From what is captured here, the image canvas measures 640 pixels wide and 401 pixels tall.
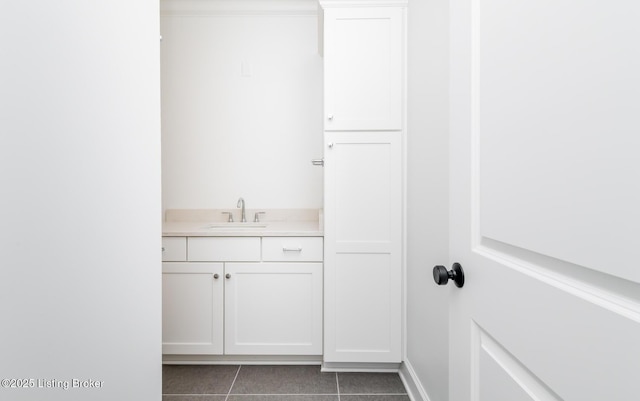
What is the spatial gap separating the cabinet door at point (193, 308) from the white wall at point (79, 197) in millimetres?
1012

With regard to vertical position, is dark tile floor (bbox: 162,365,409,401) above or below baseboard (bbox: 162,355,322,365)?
below

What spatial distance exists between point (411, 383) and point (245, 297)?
107 cm

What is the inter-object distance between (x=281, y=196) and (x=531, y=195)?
2.14m

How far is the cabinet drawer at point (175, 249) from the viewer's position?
2.06 meters

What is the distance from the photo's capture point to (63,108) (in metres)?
0.62

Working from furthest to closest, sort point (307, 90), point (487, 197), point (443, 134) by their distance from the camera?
point (307, 90) → point (443, 134) → point (487, 197)

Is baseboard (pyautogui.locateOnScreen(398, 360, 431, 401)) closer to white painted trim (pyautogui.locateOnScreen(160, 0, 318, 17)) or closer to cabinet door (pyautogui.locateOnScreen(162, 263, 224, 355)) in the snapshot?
cabinet door (pyautogui.locateOnScreen(162, 263, 224, 355))

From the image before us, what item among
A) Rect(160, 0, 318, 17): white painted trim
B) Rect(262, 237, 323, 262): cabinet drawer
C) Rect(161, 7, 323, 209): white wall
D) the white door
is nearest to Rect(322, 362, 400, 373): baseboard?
Rect(262, 237, 323, 262): cabinet drawer

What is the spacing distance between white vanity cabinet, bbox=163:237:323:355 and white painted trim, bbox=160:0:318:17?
5.80ft

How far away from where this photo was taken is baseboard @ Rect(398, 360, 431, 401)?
1.62 meters

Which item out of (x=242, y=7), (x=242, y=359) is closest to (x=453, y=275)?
(x=242, y=359)

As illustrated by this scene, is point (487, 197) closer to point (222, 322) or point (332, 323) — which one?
point (332, 323)

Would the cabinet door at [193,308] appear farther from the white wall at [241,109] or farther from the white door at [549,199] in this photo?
the white door at [549,199]

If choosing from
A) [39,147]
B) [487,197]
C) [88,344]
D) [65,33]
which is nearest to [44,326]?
[88,344]
